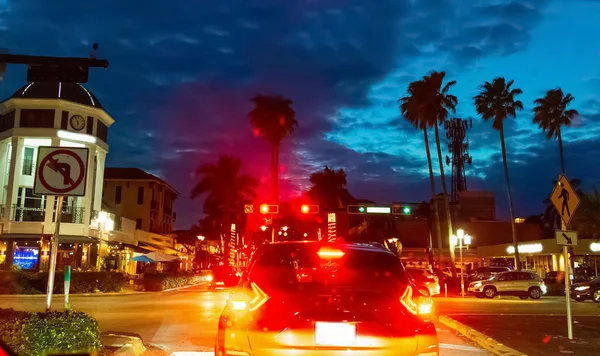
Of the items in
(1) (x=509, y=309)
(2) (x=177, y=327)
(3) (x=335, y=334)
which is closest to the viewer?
(3) (x=335, y=334)

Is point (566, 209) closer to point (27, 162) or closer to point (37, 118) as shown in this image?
point (37, 118)

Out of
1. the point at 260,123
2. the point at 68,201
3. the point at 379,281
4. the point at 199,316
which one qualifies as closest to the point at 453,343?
the point at 379,281

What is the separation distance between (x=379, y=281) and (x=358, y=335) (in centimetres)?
75

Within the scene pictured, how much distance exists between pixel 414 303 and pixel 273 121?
53647mm

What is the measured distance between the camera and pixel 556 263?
152 feet

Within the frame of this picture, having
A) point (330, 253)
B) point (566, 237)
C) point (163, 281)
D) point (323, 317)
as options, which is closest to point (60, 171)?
point (330, 253)

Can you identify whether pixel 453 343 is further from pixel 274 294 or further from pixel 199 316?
pixel 199 316

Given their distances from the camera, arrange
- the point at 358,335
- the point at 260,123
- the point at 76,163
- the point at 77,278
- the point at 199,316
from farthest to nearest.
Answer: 1. the point at 260,123
2. the point at 77,278
3. the point at 199,316
4. the point at 76,163
5. the point at 358,335

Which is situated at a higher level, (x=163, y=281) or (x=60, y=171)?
(x=60, y=171)

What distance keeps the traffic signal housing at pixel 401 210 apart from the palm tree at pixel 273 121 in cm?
2369

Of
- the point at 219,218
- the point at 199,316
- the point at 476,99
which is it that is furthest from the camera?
the point at 219,218

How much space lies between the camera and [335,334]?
4.89 m

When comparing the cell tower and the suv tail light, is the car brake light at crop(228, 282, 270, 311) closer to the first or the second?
the suv tail light

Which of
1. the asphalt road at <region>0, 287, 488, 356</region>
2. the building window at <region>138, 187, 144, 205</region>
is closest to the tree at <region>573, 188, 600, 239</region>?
the asphalt road at <region>0, 287, 488, 356</region>
